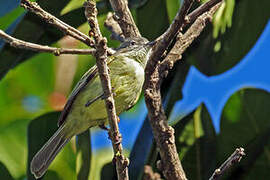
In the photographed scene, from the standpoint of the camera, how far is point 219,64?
13.2 feet

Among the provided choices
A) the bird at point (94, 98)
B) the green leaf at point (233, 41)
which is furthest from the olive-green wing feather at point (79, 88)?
the green leaf at point (233, 41)

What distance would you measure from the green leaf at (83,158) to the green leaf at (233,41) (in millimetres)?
1022

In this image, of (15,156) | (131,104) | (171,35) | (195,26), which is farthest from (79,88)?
(171,35)

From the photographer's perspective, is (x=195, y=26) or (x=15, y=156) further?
(x=15, y=156)

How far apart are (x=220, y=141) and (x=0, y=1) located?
67.7 inches

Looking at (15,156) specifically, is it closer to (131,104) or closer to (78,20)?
(131,104)

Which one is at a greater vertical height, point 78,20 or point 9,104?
point 78,20

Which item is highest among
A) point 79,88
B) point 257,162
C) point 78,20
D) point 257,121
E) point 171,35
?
point 78,20

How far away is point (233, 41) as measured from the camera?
13.5ft

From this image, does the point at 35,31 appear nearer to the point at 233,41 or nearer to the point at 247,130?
the point at 233,41

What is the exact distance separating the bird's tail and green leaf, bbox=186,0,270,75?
112 cm

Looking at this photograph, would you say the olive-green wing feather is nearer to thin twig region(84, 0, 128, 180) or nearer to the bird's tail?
the bird's tail

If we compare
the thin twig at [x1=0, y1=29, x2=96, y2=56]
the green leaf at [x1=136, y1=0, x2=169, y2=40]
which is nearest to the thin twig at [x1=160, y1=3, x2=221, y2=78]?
the thin twig at [x1=0, y1=29, x2=96, y2=56]

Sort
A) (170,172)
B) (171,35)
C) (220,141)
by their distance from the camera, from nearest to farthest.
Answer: (171,35) < (170,172) < (220,141)
